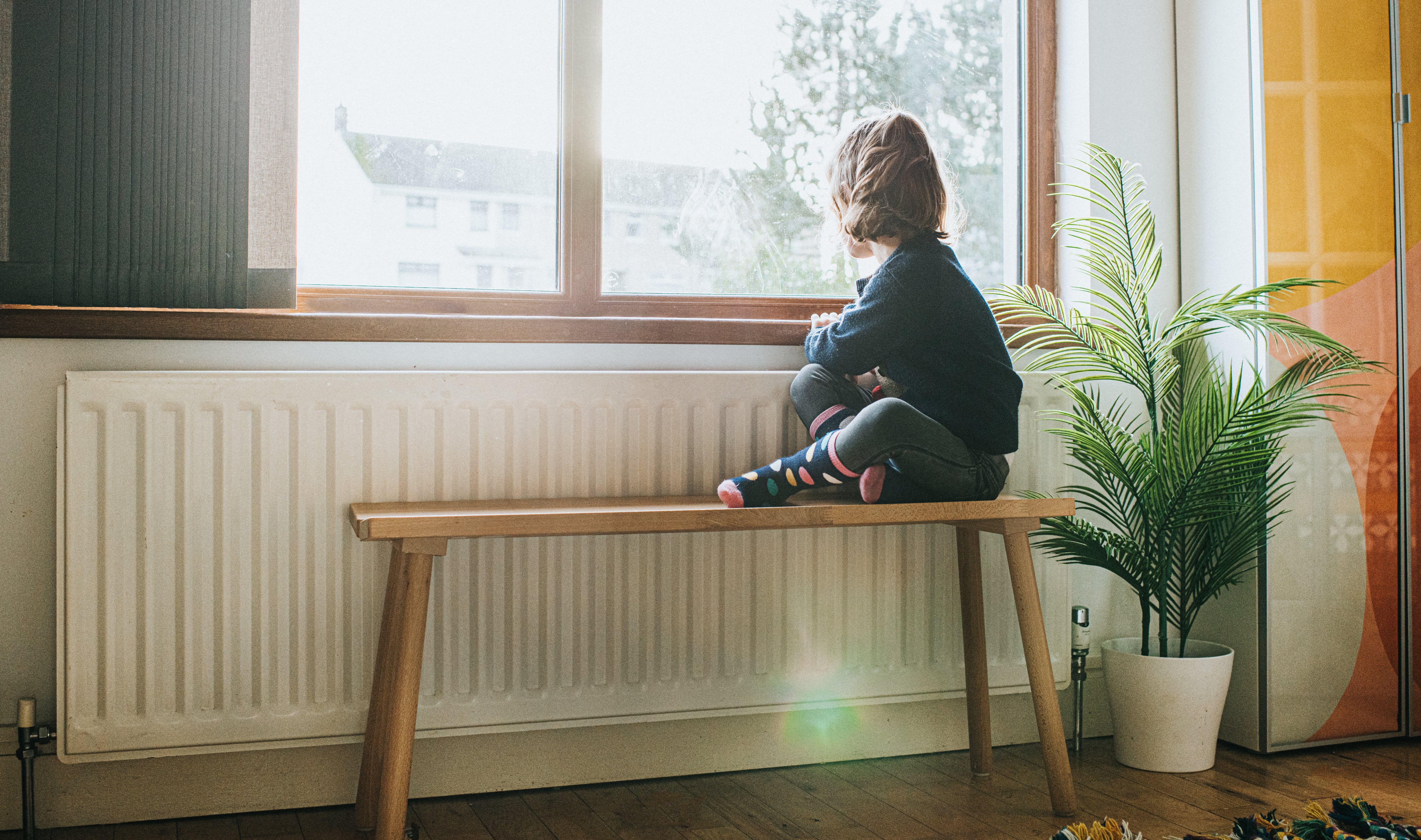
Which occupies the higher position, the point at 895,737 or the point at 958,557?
the point at 958,557

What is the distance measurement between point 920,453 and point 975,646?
19.8 inches

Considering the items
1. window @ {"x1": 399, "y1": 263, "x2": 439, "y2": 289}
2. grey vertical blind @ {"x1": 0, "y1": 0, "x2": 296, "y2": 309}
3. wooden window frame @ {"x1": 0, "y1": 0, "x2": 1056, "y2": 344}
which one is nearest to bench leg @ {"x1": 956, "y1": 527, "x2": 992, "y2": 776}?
wooden window frame @ {"x1": 0, "y1": 0, "x2": 1056, "y2": 344}

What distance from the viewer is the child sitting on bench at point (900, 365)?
1.63 m

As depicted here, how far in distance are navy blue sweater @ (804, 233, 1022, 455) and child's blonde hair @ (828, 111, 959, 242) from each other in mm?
55

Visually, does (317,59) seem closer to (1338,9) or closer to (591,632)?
(591,632)

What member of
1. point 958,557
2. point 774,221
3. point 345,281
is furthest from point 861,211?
point 345,281

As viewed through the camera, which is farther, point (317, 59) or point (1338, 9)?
point (1338, 9)

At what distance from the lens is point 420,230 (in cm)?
195

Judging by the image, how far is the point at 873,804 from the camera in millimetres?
1816

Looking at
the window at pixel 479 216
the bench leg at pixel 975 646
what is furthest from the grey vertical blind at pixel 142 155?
the bench leg at pixel 975 646

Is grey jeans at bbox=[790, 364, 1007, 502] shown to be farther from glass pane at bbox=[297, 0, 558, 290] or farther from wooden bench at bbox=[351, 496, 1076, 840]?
glass pane at bbox=[297, 0, 558, 290]

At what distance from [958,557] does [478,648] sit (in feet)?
3.00

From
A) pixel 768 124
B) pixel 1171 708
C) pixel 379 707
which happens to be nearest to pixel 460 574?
pixel 379 707

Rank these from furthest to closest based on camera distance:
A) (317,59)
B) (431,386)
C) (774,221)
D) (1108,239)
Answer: (774,221), (1108,239), (317,59), (431,386)
